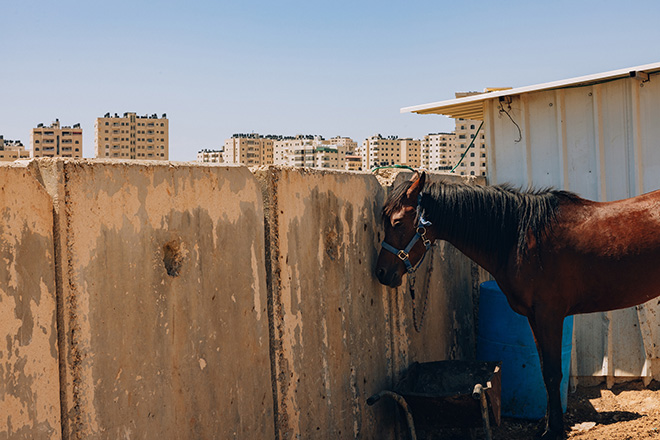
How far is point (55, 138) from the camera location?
91.0 metres

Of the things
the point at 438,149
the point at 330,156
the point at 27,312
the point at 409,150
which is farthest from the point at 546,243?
the point at 409,150

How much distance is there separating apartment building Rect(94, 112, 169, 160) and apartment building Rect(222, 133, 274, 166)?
2086cm

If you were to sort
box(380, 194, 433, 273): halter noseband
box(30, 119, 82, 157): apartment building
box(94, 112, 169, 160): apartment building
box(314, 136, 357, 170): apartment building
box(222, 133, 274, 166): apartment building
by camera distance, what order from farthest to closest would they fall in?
box(222, 133, 274, 166): apartment building → box(314, 136, 357, 170): apartment building → box(94, 112, 169, 160): apartment building → box(30, 119, 82, 157): apartment building → box(380, 194, 433, 273): halter noseband

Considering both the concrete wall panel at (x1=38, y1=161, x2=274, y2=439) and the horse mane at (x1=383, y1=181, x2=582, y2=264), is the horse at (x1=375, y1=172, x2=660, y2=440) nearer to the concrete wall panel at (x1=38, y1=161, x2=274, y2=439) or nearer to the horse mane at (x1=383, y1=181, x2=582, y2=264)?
the horse mane at (x1=383, y1=181, x2=582, y2=264)

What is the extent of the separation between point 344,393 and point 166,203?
5.65ft

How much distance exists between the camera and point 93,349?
206 centimetres

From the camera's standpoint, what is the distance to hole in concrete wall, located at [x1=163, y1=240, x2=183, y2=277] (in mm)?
2431

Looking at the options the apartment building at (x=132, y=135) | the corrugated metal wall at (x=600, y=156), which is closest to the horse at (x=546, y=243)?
the corrugated metal wall at (x=600, y=156)

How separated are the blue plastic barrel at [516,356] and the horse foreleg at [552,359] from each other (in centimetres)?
53

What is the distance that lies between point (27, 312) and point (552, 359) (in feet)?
11.2

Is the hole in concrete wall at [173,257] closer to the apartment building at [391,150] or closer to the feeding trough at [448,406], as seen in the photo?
the feeding trough at [448,406]

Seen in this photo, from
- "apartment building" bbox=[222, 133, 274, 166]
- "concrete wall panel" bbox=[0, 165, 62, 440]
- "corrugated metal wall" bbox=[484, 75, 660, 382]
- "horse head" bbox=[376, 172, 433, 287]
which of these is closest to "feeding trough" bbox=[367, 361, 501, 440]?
"horse head" bbox=[376, 172, 433, 287]

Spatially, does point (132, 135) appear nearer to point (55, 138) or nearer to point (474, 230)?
point (55, 138)

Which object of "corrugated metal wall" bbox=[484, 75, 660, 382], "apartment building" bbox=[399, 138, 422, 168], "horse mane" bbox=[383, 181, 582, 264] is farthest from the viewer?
"apartment building" bbox=[399, 138, 422, 168]
